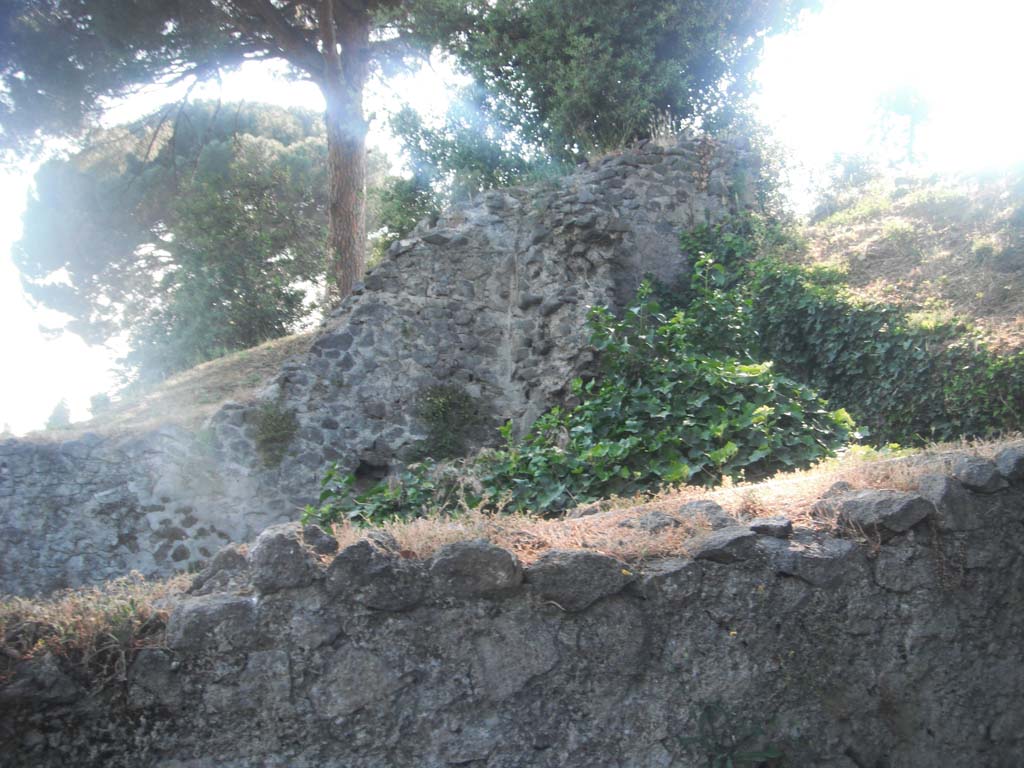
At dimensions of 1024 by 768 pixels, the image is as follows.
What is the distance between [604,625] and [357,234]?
10803 millimetres

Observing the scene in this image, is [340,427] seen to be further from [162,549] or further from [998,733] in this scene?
[998,733]

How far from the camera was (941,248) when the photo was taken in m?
8.36

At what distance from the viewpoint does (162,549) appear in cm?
797

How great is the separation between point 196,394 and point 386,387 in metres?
2.96

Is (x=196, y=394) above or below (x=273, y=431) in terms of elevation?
above

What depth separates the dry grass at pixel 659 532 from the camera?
352 centimetres

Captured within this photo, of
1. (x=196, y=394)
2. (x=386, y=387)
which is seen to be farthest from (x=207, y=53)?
(x=386, y=387)

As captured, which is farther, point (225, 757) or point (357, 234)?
point (357, 234)

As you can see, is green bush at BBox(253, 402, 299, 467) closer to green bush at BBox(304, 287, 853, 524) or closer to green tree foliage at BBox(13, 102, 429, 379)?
green bush at BBox(304, 287, 853, 524)

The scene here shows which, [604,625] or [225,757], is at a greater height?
[604,625]

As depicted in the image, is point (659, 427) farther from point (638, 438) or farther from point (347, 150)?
point (347, 150)

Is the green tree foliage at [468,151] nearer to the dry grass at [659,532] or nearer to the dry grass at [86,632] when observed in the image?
the dry grass at [659,532]

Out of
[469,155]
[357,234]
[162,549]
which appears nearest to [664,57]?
[469,155]

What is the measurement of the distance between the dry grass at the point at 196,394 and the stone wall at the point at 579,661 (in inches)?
230
